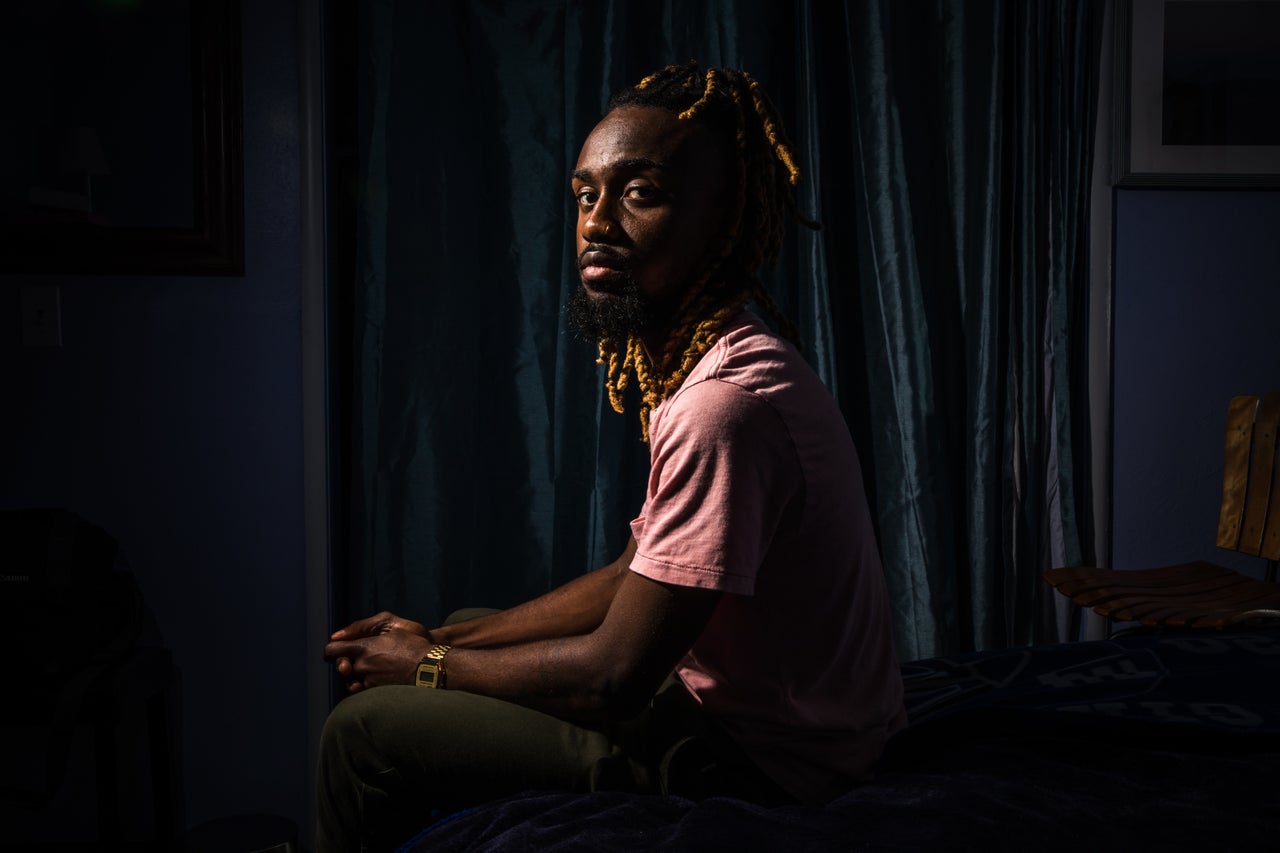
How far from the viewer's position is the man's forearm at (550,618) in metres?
1.45

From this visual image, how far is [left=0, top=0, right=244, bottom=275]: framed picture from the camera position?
2109mm

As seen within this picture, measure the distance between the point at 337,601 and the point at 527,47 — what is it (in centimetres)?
142

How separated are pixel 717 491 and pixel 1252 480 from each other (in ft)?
6.13

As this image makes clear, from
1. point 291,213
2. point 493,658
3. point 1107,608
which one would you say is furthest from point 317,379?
point 1107,608

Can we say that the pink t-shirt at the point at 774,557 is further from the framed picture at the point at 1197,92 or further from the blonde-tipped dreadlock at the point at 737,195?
the framed picture at the point at 1197,92

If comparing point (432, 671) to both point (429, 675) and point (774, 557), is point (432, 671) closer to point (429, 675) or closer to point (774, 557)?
point (429, 675)

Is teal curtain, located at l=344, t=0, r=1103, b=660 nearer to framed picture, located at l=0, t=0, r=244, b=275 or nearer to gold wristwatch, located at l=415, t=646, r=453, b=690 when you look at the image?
framed picture, located at l=0, t=0, r=244, b=275

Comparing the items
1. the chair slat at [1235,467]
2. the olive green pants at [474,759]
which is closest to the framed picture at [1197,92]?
the chair slat at [1235,467]

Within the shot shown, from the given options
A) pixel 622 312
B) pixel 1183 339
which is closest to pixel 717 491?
pixel 622 312

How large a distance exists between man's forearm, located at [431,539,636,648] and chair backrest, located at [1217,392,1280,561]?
160 centimetres

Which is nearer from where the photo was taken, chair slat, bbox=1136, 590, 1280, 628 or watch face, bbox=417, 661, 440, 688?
watch face, bbox=417, 661, 440, 688

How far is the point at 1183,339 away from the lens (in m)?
2.44

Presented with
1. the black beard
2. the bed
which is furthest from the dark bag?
the black beard

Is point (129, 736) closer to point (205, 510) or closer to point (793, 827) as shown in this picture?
point (205, 510)
